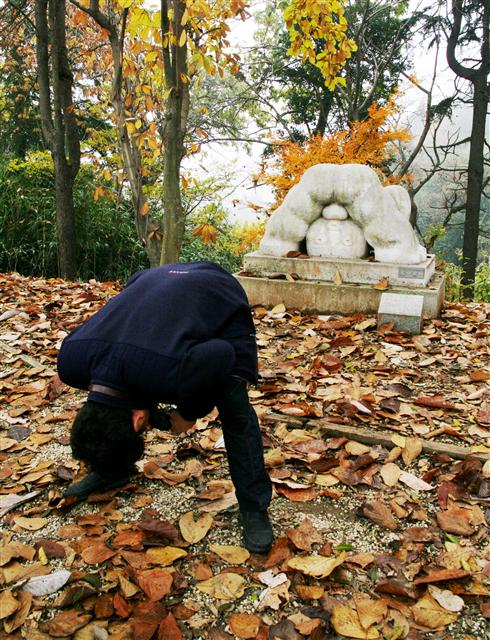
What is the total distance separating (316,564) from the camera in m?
1.91

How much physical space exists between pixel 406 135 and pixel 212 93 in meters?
6.18

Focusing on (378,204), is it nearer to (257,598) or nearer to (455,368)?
(455,368)

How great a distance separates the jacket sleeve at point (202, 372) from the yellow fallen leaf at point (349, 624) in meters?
0.76

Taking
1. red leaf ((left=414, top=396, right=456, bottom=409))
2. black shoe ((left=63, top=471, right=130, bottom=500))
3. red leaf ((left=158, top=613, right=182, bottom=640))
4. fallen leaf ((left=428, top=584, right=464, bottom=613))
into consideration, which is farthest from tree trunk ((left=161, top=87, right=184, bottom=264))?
fallen leaf ((left=428, top=584, right=464, bottom=613))

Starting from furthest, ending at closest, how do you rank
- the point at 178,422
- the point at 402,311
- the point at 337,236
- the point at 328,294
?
the point at 337,236, the point at 328,294, the point at 402,311, the point at 178,422

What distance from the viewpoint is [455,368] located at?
145 inches

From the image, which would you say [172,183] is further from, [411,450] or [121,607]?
[121,607]

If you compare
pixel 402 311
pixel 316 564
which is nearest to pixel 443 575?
pixel 316 564

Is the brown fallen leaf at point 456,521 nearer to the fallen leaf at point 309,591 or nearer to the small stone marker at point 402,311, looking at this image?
the fallen leaf at point 309,591

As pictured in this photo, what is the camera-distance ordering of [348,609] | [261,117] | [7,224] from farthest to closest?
[261,117] < [7,224] < [348,609]

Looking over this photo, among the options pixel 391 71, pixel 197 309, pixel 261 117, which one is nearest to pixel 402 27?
pixel 391 71

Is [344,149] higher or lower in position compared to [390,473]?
higher

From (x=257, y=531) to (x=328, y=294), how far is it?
3083mm

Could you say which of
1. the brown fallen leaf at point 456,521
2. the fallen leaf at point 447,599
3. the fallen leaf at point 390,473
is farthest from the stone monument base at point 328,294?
the fallen leaf at point 447,599
